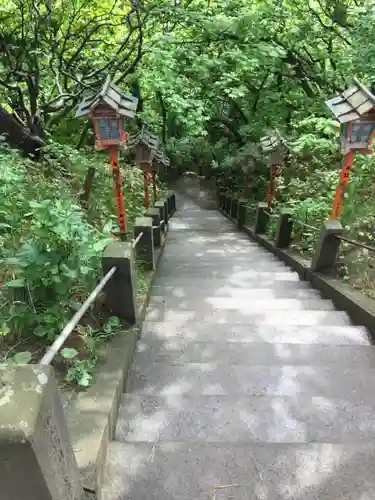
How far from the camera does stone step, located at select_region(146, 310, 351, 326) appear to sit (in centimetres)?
391

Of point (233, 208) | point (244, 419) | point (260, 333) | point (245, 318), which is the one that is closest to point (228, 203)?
point (233, 208)

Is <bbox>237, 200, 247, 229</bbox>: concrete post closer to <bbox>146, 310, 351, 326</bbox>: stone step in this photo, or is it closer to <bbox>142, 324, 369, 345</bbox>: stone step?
<bbox>146, 310, 351, 326</bbox>: stone step

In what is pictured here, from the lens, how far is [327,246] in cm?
524

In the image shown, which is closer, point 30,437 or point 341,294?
point 30,437

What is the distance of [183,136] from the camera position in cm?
2512

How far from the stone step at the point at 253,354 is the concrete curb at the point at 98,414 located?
0.38 m

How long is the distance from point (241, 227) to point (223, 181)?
853 centimetres

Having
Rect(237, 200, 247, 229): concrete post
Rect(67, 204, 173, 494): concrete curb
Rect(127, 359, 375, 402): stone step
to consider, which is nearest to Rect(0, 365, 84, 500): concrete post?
Rect(67, 204, 173, 494): concrete curb

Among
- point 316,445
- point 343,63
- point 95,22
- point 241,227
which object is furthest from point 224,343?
point 241,227

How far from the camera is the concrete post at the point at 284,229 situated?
7.23 m

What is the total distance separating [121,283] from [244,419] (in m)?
1.49

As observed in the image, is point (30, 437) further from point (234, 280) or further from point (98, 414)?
point (234, 280)

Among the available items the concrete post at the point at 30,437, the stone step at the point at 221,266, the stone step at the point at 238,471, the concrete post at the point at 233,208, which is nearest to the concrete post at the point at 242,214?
the concrete post at the point at 233,208

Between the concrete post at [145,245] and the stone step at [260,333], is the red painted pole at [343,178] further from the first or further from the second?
the concrete post at [145,245]
